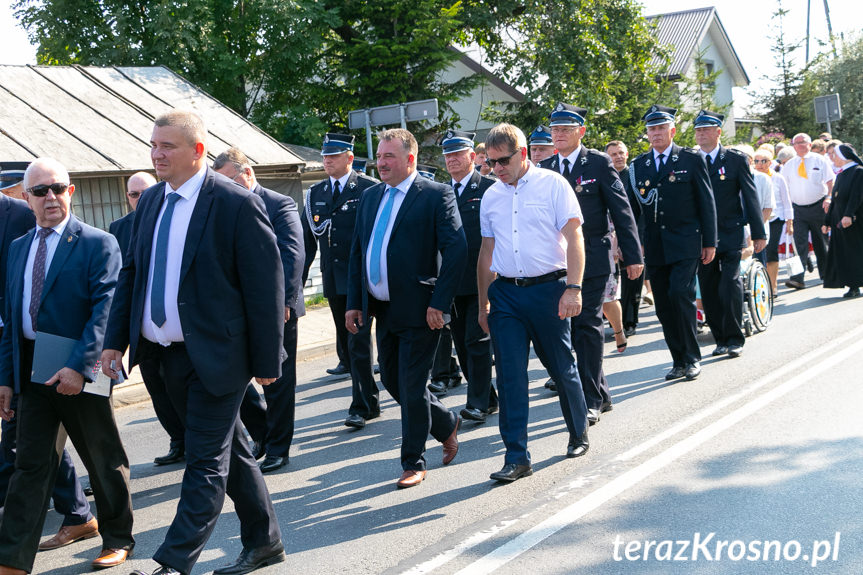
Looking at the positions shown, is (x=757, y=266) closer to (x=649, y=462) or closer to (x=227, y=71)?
(x=649, y=462)

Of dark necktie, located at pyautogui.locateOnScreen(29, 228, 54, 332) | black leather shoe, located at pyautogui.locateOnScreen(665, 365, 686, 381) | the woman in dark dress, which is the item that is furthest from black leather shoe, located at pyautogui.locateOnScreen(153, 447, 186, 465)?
the woman in dark dress

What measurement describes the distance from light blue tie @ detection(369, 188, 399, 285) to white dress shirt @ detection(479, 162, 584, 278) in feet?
2.36

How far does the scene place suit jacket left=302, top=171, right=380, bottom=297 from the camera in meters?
7.96

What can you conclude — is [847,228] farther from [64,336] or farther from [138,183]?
[64,336]

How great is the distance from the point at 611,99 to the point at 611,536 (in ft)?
73.8

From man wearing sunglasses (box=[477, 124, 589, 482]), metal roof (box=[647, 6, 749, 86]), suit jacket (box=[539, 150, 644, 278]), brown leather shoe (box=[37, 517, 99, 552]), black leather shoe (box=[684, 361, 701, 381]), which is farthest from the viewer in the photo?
metal roof (box=[647, 6, 749, 86])

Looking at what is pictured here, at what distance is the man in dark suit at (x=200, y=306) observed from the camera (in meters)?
4.11

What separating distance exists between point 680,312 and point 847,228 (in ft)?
18.4

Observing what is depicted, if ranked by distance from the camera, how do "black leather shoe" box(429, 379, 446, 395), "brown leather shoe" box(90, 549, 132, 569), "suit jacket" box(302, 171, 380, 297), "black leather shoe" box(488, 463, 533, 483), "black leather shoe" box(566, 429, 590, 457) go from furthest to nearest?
1. "black leather shoe" box(429, 379, 446, 395)
2. "suit jacket" box(302, 171, 380, 297)
3. "black leather shoe" box(566, 429, 590, 457)
4. "black leather shoe" box(488, 463, 533, 483)
5. "brown leather shoe" box(90, 549, 132, 569)

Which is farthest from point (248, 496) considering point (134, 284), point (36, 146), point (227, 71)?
point (227, 71)

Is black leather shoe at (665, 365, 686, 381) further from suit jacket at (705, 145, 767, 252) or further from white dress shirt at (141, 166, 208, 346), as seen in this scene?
white dress shirt at (141, 166, 208, 346)

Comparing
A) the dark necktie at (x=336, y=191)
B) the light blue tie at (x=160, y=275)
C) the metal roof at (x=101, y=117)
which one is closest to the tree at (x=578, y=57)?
the metal roof at (x=101, y=117)

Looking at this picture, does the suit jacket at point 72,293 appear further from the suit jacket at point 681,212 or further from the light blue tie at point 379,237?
the suit jacket at point 681,212

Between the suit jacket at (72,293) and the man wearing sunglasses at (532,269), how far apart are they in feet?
7.53
